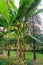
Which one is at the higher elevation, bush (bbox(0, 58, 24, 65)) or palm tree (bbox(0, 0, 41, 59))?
palm tree (bbox(0, 0, 41, 59))

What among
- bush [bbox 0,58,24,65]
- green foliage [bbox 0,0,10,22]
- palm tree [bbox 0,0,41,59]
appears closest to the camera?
green foliage [bbox 0,0,10,22]

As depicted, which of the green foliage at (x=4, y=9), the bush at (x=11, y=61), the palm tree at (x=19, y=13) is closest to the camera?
the green foliage at (x=4, y=9)

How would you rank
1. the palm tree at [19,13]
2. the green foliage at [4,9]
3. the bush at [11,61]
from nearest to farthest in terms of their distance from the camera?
1. the green foliage at [4,9]
2. the palm tree at [19,13]
3. the bush at [11,61]

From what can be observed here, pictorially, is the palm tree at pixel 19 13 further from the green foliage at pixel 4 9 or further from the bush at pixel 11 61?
the bush at pixel 11 61

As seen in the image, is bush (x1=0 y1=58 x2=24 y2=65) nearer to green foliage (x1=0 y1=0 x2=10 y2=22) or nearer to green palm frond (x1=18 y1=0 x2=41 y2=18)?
green foliage (x1=0 y1=0 x2=10 y2=22)

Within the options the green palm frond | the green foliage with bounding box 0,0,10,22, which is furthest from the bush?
the green palm frond

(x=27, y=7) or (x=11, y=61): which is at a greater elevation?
(x=27, y=7)

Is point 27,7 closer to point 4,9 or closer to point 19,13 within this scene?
point 19,13

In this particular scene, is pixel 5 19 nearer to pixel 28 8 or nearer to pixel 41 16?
pixel 28 8

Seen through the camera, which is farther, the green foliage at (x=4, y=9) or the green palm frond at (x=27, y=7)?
the green palm frond at (x=27, y=7)

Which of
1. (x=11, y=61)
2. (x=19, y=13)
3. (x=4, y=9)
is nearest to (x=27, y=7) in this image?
(x=19, y=13)

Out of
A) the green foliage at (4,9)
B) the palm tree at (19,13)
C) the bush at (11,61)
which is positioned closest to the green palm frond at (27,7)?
the palm tree at (19,13)

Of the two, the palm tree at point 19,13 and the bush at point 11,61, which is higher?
the palm tree at point 19,13

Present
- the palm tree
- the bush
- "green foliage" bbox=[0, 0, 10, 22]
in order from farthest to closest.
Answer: the bush
the palm tree
"green foliage" bbox=[0, 0, 10, 22]
